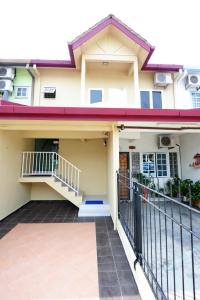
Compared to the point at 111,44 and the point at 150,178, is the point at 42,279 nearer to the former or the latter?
the point at 150,178

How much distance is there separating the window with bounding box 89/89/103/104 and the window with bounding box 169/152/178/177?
14.5 feet

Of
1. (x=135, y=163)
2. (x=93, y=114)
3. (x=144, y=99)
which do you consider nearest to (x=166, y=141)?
(x=135, y=163)

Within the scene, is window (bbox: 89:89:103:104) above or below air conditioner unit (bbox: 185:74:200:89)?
below

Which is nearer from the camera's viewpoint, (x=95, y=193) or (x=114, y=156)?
(x=114, y=156)

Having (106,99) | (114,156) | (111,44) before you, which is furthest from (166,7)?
(114,156)

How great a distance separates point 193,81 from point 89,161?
644 centimetres

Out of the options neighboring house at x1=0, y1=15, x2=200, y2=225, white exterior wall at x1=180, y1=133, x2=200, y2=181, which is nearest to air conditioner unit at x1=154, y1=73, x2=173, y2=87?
neighboring house at x1=0, y1=15, x2=200, y2=225

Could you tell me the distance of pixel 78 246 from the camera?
3959mm

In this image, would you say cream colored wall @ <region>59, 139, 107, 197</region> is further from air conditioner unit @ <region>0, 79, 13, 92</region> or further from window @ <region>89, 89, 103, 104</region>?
air conditioner unit @ <region>0, 79, 13, 92</region>

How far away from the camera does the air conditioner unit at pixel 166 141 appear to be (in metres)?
8.16

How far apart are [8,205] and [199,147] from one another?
7.78 metres

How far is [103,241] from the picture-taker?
13.7ft

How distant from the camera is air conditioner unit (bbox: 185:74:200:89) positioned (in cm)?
851

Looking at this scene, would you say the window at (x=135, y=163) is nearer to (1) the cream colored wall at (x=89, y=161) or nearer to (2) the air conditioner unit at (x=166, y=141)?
(2) the air conditioner unit at (x=166, y=141)
